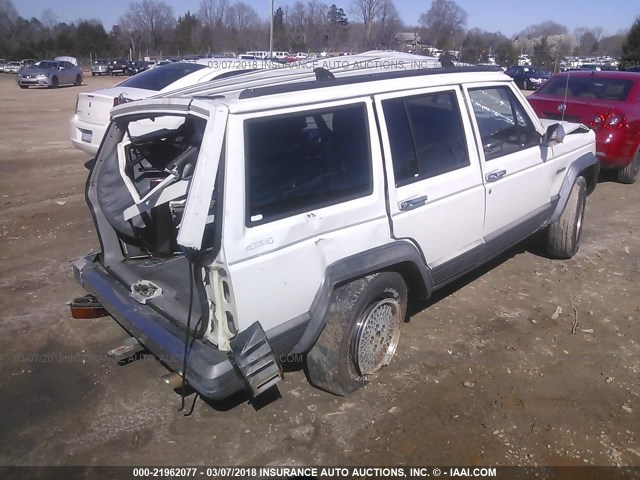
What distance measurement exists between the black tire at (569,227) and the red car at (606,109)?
8.00 ft

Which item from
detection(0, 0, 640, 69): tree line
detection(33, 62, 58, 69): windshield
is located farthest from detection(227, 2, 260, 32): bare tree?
detection(33, 62, 58, 69): windshield

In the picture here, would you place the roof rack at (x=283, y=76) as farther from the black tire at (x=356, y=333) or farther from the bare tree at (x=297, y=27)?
the bare tree at (x=297, y=27)

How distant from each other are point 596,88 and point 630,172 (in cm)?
146

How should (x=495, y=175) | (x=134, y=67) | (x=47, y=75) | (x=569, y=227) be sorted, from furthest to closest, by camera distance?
(x=134, y=67) → (x=47, y=75) → (x=569, y=227) → (x=495, y=175)

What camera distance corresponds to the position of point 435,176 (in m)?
3.65

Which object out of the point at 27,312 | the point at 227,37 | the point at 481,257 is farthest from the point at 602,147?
the point at 227,37

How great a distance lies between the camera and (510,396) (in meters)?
3.47

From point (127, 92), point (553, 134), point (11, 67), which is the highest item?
point (11, 67)

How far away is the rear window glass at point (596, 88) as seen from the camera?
8289mm

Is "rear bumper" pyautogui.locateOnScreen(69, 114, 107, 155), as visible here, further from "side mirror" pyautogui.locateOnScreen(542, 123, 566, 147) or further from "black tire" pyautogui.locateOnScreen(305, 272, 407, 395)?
"side mirror" pyautogui.locateOnScreen(542, 123, 566, 147)

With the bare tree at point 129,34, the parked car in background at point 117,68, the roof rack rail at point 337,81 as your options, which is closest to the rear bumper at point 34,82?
the parked car in background at point 117,68

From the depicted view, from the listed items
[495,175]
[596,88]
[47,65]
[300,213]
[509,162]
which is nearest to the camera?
[300,213]

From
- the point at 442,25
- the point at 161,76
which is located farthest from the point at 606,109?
the point at 442,25

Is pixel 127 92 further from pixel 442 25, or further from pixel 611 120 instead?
pixel 442 25
